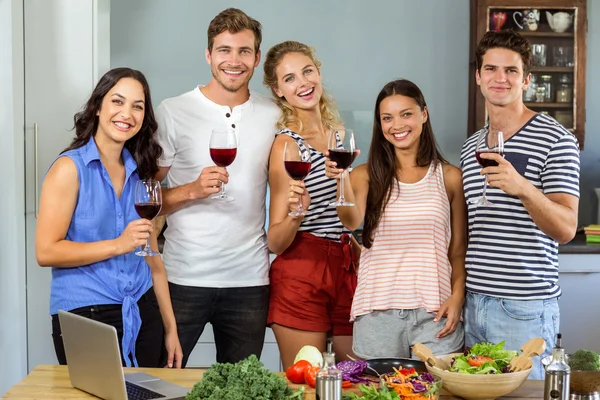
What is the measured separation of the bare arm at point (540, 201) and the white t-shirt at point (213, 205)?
36.9 inches

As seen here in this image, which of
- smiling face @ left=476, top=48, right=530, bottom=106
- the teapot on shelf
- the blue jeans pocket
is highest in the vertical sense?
the teapot on shelf

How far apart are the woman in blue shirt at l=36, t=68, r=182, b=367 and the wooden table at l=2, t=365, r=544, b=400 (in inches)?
11.0

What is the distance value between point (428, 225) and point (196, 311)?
93 cm

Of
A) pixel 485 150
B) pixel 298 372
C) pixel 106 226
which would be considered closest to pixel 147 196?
pixel 106 226

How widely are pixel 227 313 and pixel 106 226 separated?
63cm

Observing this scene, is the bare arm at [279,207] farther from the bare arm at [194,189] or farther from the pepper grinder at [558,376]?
the pepper grinder at [558,376]

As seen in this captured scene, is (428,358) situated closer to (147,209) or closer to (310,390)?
(310,390)

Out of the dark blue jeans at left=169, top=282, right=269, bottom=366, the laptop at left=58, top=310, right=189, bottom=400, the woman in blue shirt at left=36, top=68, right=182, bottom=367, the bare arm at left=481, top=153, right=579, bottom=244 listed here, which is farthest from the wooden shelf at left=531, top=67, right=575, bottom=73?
the laptop at left=58, top=310, right=189, bottom=400

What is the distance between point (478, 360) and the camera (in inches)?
81.6

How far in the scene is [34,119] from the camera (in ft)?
11.4

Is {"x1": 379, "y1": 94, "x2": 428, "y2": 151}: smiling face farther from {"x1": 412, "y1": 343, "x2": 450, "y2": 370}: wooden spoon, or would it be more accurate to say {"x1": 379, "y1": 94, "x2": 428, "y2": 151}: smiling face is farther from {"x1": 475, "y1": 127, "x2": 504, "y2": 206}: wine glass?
{"x1": 412, "y1": 343, "x2": 450, "y2": 370}: wooden spoon

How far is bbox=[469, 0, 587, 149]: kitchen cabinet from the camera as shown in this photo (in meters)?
4.64

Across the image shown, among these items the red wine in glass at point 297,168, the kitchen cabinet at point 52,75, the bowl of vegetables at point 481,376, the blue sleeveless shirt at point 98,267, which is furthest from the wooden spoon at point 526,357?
the kitchen cabinet at point 52,75

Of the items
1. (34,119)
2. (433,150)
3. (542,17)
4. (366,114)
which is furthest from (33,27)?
(542,17)
